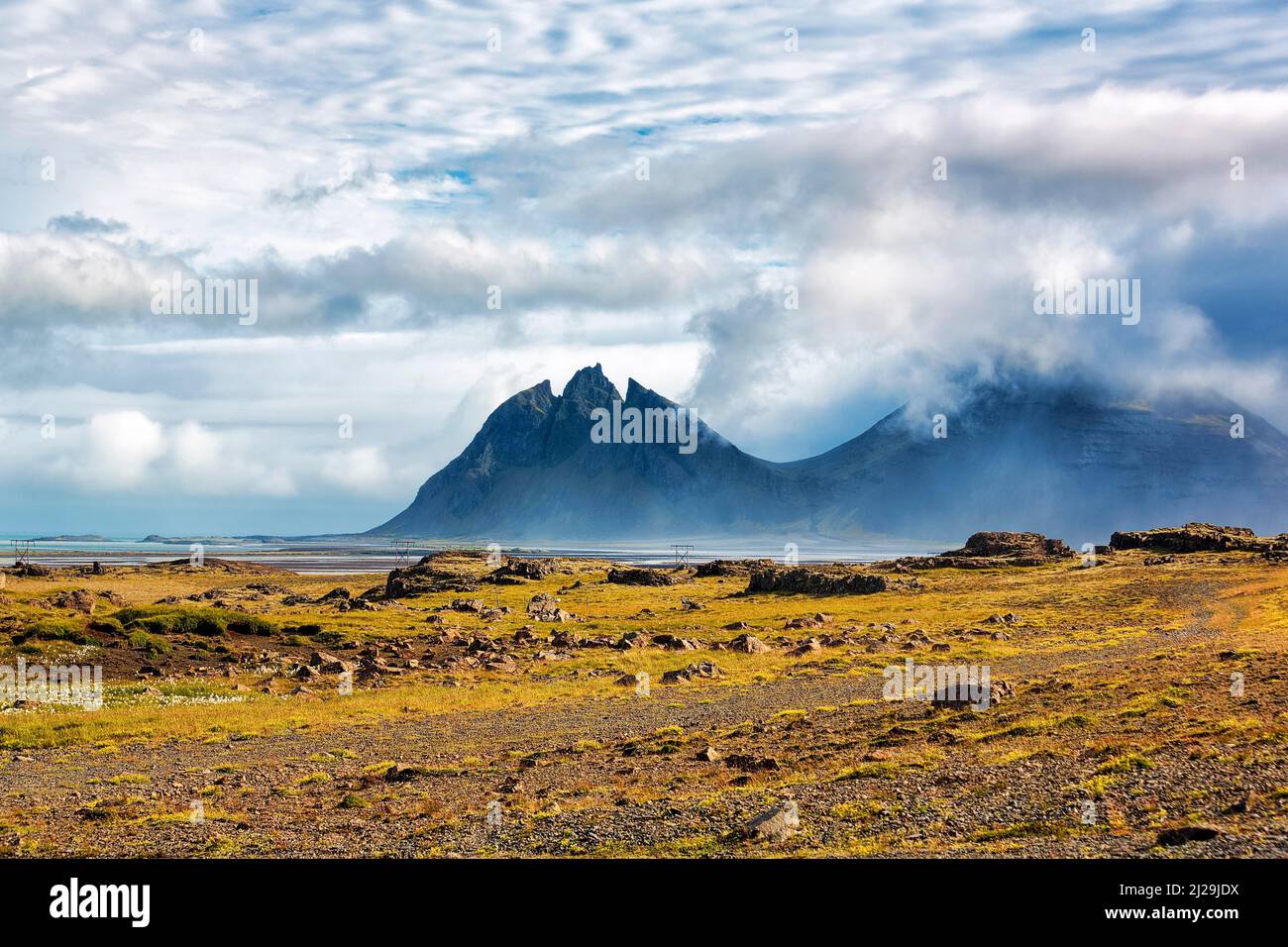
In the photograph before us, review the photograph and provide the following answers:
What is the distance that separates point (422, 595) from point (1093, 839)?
106 meters

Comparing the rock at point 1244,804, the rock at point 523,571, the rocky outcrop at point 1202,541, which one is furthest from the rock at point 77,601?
the rocky outcrop at point 1202,541

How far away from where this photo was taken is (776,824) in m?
20.5

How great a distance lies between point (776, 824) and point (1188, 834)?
7.45 metres

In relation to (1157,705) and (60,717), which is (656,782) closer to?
(1157,705)

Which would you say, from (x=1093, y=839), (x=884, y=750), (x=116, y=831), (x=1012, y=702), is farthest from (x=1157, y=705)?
(x=116, y=831)

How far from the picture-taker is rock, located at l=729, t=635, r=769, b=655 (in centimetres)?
6459

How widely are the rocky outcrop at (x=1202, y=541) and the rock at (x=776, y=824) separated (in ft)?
459

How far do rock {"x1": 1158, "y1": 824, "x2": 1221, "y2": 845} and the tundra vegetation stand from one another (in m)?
0.06

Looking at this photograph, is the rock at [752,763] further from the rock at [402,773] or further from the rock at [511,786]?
the rock at [402,773]

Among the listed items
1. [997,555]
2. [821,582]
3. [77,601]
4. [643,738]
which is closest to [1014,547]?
[997,555]

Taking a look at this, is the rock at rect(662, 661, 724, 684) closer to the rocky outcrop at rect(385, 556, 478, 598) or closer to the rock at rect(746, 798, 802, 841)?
the rock at rect(746, 798, 802, 841)

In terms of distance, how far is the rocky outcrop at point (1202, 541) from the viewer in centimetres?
14688

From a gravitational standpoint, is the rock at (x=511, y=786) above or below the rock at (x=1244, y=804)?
below

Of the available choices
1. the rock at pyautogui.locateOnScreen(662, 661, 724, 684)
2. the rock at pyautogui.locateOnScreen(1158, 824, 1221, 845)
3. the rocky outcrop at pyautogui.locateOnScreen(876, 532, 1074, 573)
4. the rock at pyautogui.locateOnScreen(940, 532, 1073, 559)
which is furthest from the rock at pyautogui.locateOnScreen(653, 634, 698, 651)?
the rock at pyautogui.locateOnScreen(940, 532, 1073, 559)
